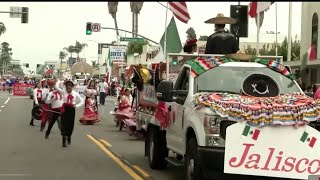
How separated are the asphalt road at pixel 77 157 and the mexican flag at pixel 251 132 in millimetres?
2862

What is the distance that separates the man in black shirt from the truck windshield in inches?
55.1

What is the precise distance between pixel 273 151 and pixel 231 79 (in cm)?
167

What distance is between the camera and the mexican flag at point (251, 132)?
7.54 metres

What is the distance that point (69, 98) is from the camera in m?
14.8

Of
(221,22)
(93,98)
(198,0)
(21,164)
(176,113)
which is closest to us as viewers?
(198,0)

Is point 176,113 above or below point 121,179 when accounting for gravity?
above

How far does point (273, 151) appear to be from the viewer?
753 cm

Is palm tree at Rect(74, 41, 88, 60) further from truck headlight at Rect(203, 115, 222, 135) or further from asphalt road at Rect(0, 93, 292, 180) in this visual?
truck headlight at Rect(203, 115, 222, 135)

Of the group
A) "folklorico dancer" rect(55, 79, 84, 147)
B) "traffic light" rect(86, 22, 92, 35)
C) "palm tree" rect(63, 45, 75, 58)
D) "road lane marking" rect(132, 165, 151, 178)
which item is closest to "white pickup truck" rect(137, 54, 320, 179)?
"road lane marking" rect(132, 165, 151, 178)

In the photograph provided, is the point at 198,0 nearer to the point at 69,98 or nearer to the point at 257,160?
the point at 257,160

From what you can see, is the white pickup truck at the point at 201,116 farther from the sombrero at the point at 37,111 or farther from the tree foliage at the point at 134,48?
the tree foliage at the point at 134,48

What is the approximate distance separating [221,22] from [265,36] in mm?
66901

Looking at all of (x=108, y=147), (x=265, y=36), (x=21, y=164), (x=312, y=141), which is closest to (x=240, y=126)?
(x=312, y=141)

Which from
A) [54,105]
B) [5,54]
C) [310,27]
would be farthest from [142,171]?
[5,54]
